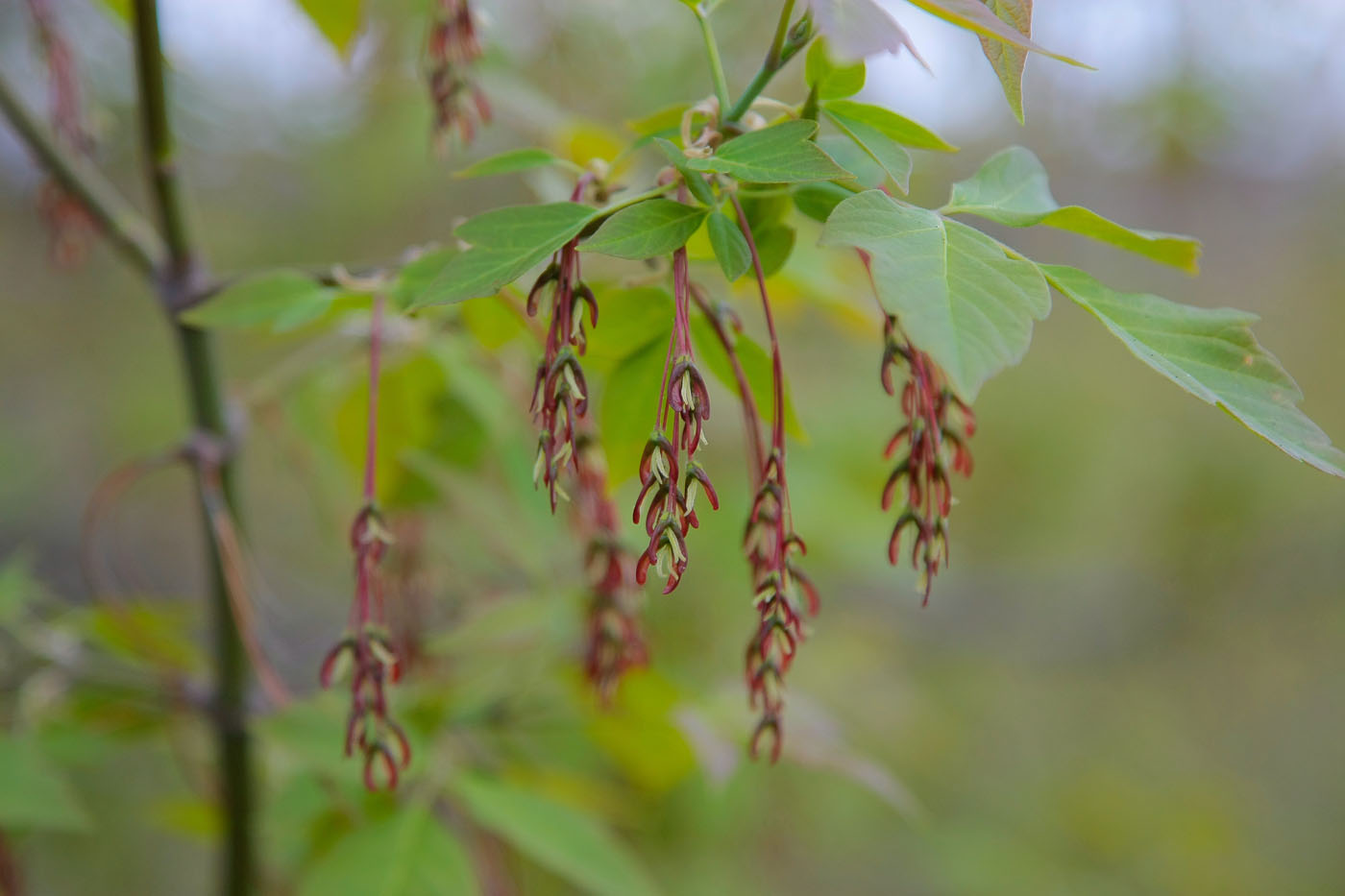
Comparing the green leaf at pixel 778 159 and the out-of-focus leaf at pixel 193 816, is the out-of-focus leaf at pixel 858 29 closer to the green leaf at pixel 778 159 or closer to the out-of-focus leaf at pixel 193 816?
the green leaf at pixel 778 159

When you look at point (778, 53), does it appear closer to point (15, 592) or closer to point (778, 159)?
point (778, 159)

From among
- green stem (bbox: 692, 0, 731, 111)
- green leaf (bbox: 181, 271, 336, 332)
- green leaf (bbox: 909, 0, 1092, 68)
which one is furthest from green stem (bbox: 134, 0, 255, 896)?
green leaf (bbox: 909, 0, 1092, 68)

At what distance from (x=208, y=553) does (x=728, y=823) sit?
85cm

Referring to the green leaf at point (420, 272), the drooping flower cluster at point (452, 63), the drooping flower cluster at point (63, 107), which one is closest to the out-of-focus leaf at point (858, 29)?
the green leaf at point (420, 272)

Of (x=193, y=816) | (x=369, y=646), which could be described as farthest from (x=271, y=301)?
(x=193, y=816)

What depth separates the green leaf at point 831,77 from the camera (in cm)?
39

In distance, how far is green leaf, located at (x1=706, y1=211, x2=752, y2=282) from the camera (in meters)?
0.36

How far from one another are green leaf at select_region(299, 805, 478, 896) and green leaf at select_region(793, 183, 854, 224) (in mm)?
479

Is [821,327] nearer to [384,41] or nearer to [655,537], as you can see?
[384,41]

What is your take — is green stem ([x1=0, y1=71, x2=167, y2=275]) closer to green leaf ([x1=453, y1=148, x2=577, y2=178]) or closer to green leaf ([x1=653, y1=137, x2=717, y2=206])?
green leaf ([x1=453, y1=148, x2=577, y2=178])

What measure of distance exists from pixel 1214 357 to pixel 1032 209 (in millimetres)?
102

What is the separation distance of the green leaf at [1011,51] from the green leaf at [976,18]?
0.09ft

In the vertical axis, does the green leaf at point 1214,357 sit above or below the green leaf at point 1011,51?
below

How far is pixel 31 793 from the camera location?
617 mm
